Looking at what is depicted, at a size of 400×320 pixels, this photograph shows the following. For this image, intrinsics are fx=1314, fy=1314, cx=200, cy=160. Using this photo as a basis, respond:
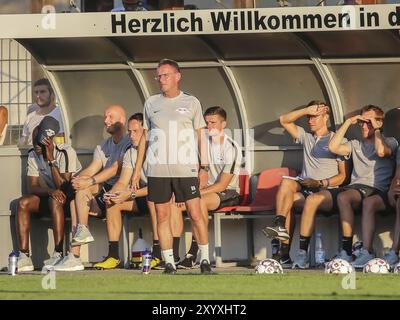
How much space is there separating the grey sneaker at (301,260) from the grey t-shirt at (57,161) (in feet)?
9.45

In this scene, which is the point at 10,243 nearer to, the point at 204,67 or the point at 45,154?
the point at 45,154

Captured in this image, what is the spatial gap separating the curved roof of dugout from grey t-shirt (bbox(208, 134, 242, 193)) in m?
0.47

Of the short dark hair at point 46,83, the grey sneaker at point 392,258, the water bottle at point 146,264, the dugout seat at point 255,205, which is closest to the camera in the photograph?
the water bottle at point 146,264

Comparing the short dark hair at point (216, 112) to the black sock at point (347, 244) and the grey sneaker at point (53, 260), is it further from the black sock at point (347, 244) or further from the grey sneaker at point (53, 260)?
the grey sneaker at point (53, 260)

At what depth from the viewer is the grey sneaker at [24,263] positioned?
48.5 feet

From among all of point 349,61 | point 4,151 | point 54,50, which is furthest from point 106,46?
point 349,61

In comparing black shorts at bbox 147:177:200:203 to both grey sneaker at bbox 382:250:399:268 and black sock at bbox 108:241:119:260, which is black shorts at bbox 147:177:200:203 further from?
grey sneaker at bbox 382:250:399:268

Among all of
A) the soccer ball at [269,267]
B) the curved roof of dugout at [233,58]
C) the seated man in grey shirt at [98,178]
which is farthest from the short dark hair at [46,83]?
the soccer ball at [269,267]

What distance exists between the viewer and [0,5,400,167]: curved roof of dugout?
Answer: 14234mm

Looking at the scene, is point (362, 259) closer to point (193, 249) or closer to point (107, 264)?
point (193, 249)

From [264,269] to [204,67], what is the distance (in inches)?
128

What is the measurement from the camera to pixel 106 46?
1534cm

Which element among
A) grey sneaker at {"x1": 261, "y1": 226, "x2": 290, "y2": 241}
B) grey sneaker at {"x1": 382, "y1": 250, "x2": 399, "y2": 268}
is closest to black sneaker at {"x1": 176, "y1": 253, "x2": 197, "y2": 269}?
grey sneaker at {"x1": 261, "y1": 226, "x2": 290, "y2": 241}

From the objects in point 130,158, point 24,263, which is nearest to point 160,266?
point 130,158
